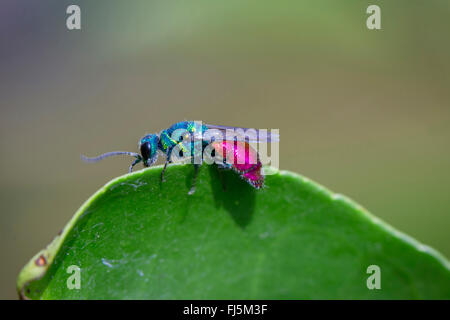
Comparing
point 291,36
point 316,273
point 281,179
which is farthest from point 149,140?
point 291,36

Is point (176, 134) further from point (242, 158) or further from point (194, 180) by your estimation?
point (194, 180)

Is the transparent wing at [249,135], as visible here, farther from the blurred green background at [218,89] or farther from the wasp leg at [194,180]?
the blurred green background at [218,89]

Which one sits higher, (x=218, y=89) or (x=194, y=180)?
(x=218, y=89)

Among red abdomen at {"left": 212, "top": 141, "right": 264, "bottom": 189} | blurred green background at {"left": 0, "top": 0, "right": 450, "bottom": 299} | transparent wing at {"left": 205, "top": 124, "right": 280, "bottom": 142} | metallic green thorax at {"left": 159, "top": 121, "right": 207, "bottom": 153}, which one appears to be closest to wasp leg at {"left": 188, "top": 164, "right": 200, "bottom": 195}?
red abdomen at {"left": 212, "top": 141, "right": 264, "bottom": 189}

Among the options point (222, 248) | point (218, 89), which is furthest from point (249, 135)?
point (218, 89)

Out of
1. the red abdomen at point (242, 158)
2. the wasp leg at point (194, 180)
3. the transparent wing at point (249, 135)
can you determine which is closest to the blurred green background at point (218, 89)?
the transparent wing at point (249, 135)

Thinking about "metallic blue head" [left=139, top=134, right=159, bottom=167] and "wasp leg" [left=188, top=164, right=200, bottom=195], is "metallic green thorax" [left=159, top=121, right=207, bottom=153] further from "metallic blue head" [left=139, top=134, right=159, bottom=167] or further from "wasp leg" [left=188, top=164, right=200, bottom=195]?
"wasp leg" [left=188, top=164, right=200, bottom=195]
